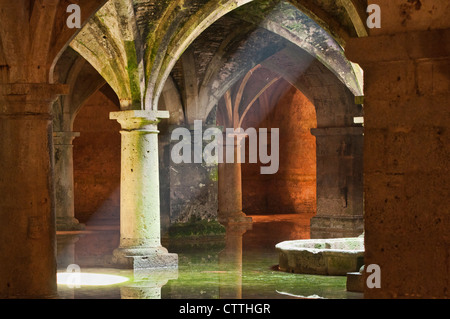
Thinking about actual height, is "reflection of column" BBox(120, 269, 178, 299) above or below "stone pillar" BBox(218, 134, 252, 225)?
below

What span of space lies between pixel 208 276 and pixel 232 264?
47.4 inches

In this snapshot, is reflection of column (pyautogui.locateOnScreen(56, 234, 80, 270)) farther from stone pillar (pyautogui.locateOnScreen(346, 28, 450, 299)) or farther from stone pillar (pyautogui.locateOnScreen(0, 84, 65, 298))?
stone pillar (pyautogui.locateOnScreen(346, 28, 450, 299))

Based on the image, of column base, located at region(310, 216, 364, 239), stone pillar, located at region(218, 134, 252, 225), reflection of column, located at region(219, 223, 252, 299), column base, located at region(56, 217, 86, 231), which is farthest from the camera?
stone pillar, located at region(218, 134, 252, 225)

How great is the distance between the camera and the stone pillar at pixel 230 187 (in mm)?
16734

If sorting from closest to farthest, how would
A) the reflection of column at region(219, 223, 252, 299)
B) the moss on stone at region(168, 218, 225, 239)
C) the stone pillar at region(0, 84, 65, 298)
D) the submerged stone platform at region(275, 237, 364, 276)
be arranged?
the stone pillar at region(0, 84, 65, 298), the reflection of column at region(219, 223, 252, 299), the submerged stone platform at region(275, 237, 364, 276), the moss on stone at region(168, 218, 225, 239)

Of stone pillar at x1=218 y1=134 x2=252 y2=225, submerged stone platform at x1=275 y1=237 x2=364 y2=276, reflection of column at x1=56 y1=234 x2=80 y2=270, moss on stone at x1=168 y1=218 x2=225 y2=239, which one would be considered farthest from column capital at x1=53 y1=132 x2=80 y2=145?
submerged stone platform at x1=275 y1=237 x2=364 y2=276

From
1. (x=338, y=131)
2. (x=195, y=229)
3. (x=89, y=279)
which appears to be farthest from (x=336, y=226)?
(x=89, y=279)

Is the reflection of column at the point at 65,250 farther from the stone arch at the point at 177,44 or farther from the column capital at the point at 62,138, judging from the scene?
the stone arch at the point at 177,44

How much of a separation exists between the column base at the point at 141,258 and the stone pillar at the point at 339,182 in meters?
5.07

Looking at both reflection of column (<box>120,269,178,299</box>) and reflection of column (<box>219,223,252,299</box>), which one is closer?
reflection of column (<box>120,269,178,299</box>)

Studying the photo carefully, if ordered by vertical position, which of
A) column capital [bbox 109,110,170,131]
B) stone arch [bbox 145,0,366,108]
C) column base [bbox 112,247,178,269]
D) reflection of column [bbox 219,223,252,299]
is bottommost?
reflection of column [bbox 219,223,252,299]

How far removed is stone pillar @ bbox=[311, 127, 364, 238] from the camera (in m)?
14.6

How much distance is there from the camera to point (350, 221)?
14.6 m

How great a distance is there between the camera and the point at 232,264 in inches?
410
